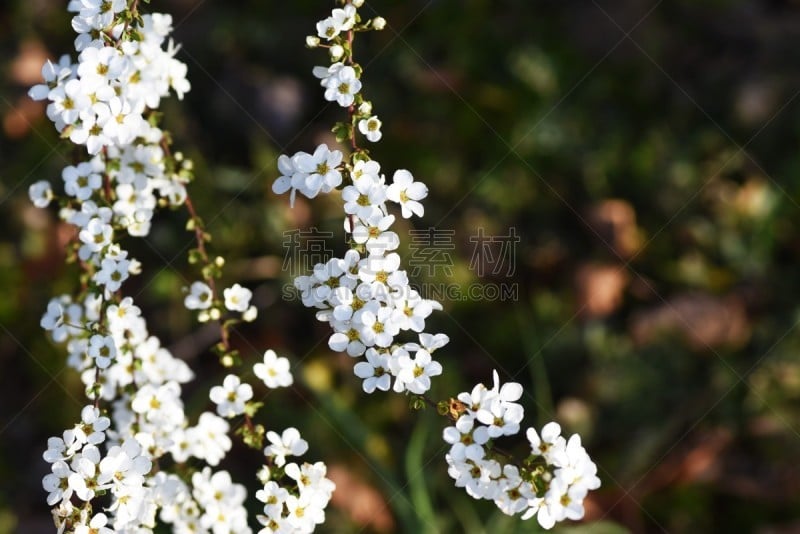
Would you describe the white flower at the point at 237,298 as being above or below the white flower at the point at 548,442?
below

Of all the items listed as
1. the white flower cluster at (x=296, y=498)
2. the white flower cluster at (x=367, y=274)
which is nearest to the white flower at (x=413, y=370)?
the white flower cluster at (x=367, y=274)

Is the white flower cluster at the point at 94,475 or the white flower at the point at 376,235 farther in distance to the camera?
the white flower at the point at 376,235

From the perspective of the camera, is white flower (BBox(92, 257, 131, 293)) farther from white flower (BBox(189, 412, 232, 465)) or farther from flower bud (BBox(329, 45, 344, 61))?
flower bud (BBox(329, 45, 344, 61))

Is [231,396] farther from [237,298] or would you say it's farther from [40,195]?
[40,195]

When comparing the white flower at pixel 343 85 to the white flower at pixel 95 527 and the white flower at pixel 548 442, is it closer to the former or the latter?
the white flower at pixel 548 442

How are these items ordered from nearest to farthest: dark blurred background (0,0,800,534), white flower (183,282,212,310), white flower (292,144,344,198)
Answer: white flower (292,144,344,198)
white flower (183,282,212,310)
dark blurred background (0,0,800,534)

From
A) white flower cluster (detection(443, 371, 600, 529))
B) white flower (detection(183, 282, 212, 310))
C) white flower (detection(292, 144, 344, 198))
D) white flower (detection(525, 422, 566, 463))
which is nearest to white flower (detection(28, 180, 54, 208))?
white flower (detection(183, 282, 212, 310))

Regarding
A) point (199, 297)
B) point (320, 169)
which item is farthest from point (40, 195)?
point (320, 169)
